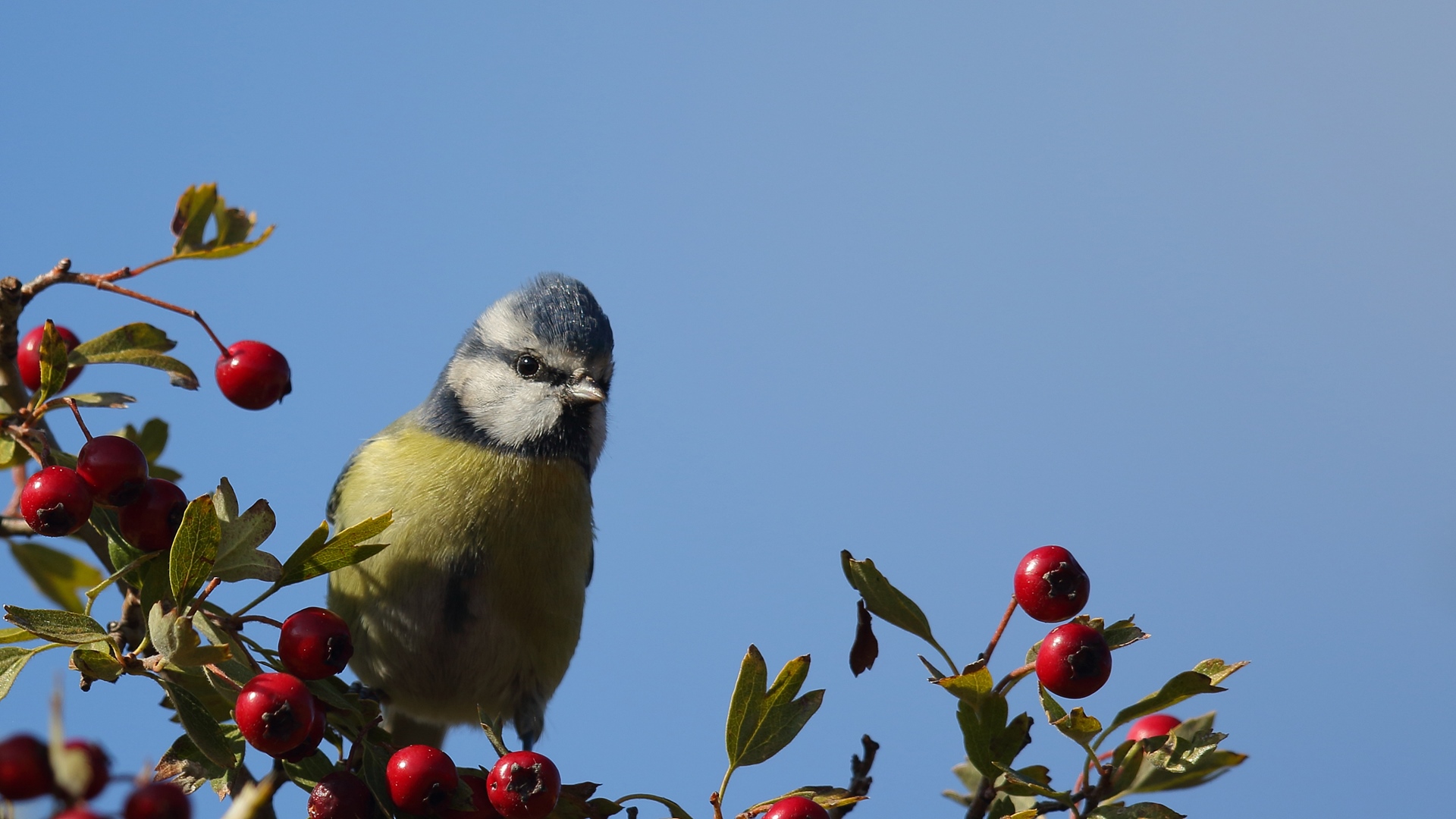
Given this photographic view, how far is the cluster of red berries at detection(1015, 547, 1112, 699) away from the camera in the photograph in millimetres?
1814

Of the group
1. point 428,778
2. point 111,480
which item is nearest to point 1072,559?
point 428,778

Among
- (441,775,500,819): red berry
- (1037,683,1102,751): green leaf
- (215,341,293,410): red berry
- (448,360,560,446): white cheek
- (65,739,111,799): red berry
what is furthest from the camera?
(448,360,560,446): white cheek

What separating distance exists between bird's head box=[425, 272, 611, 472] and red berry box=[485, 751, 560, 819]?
175 centimetres

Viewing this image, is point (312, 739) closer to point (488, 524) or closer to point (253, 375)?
point (253, 375)

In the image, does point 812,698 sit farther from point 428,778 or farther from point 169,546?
point 169,546

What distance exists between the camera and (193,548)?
184cm

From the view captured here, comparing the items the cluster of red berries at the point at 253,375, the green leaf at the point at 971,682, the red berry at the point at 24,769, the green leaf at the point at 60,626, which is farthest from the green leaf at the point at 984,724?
the cluster of red berries at the point at 253,375

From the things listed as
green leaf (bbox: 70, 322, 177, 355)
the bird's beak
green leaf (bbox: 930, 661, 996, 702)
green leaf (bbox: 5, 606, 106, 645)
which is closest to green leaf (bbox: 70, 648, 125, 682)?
green leaf (bbox: 5, 606, 106, 645)

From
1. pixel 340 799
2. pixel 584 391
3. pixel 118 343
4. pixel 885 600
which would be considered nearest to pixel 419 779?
pixel 340 799

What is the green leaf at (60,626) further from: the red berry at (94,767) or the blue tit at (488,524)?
the blue tit at (488,524)

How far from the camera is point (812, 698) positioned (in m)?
2.06

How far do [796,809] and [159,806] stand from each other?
3.48 ft

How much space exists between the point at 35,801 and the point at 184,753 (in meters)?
0.92

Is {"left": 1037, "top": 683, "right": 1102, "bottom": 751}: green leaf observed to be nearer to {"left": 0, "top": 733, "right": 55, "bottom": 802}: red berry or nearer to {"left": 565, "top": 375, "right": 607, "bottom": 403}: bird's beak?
{"left": 0, "top": 733, "right": 55, "bottom": 802}: red berry
